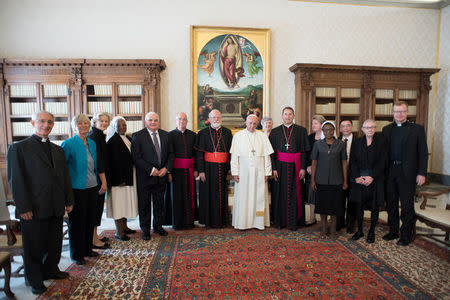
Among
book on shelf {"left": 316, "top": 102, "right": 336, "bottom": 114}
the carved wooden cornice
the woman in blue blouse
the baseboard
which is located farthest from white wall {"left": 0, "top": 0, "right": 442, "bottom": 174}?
the woman in blue blouse

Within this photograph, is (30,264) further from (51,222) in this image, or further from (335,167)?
(335,167)

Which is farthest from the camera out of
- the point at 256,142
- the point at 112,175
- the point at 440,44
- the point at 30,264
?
the point at 440,44

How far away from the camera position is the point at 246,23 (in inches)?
251

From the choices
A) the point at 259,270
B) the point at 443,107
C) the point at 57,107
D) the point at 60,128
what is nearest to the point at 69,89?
the point at 57,107

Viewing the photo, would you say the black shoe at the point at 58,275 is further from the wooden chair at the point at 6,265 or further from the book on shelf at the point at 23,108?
the book on shelf at the point at 23,108

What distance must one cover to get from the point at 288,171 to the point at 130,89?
419 centimetres

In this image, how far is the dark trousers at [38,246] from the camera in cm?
233

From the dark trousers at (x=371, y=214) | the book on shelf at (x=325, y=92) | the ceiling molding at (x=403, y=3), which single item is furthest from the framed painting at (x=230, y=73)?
the dark trousers at (x=371, y=214)

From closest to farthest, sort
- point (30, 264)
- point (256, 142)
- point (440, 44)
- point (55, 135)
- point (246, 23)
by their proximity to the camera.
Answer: point (30, 264) → point (256, 142) → point (55, 135) → point (246, 23) → point (440, 44)

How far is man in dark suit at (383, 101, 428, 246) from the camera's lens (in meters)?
3.39

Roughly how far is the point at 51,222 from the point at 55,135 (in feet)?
14.2

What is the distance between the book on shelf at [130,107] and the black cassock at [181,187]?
2382 millimetres

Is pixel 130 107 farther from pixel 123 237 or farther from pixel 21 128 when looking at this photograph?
pixel 123 237

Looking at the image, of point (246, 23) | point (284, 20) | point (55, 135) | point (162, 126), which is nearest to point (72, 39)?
point (55, 135)
